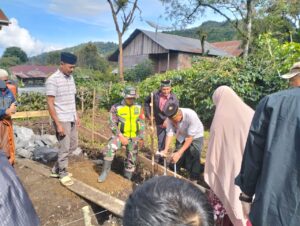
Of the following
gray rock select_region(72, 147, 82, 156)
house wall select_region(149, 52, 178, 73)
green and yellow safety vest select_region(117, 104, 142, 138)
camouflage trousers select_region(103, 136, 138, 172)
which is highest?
house wall select_region(149, 52, 178, 73)

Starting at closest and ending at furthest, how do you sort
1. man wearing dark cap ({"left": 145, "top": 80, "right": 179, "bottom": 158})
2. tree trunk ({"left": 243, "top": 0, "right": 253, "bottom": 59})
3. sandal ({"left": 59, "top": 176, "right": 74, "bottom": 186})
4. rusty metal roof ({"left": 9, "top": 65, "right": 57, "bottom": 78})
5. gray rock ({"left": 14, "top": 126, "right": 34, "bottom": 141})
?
sandal ({"left": 59, "top": 176, "right": 74, "bottom": 186}) → man wearing dark cap ({"left": 145, "top": 80, "right": 179, "bottom": 158}) → gray rock ({"left": 14, "top": 126, "right": 34, "bottom": 141}) → tree trunk ({"left": 243, "top": 0, "right": 253, "bottom": 59}) → rusty metal roof ({"left": 9, "top": 65, "right": 57, "bottom": 78})

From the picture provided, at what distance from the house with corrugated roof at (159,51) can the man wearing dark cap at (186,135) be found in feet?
68.2

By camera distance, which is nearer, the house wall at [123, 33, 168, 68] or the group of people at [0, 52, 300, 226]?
the group of people at [0, 52, 300, 226]

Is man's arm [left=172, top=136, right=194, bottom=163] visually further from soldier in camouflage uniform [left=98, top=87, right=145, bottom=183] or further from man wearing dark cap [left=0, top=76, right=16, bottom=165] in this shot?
man wearing dark cap [left=0, top=76, right=16, bottom=165]

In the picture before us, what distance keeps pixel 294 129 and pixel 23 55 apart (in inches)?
2835

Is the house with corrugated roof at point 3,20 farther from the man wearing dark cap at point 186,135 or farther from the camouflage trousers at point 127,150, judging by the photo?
the man wearing dark cap at point 186,135

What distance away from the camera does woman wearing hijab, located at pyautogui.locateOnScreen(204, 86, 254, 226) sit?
9.22ft

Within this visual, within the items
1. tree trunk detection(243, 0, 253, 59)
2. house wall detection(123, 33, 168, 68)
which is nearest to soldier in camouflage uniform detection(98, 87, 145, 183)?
tree trunk detection(243, 0, 253, 59)

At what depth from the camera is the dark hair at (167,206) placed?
3.05 feet

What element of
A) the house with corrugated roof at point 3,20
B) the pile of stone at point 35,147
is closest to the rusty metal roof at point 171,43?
the house with corrugated roof at point 3,20

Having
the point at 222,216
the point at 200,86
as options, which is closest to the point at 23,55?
the point at 200,86

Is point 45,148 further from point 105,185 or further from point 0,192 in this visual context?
point 0,192

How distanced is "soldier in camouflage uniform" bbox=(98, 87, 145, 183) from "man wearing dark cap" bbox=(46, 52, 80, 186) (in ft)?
1.87

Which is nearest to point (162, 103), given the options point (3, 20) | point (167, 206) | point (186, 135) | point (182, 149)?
point (186, 135)
